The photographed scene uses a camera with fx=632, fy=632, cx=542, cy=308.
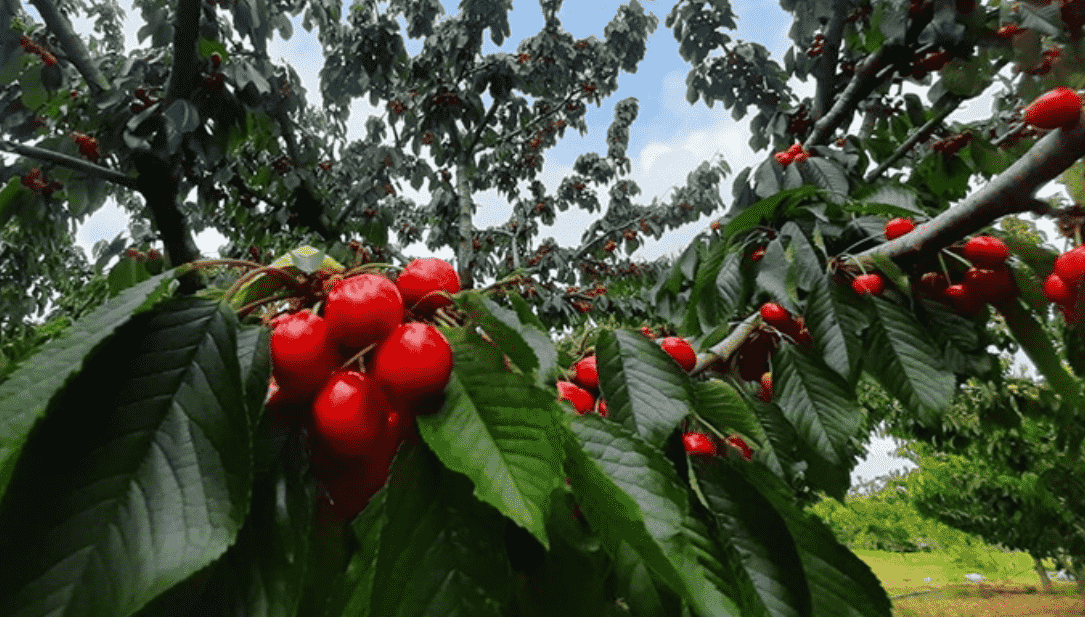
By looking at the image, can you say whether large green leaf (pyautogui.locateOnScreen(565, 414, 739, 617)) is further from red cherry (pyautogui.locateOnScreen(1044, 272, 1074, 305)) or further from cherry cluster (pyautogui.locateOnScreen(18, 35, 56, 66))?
cherry cluster (pyautogui.locateOnScreen(18, 35, 56, 66))

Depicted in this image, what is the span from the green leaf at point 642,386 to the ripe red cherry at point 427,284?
21 cm

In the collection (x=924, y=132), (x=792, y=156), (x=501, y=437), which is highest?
(x=924, y=132)

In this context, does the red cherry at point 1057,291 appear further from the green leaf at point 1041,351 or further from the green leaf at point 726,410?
the green leaf at point 726,410

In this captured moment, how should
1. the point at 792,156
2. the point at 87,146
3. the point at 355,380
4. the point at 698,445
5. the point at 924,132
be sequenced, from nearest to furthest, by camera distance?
the point at 355,380 → the point at 698,445 → the point at 792,156 → the point at 924,132 → the point at 87,146

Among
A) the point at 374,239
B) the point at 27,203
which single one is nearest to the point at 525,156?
the point at 374,239

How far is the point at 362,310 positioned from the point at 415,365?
0.07 metres

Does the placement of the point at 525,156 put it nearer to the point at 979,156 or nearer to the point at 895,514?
→ the point at 979,156

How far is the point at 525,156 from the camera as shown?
9258mm

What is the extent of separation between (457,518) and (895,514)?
13744 mm

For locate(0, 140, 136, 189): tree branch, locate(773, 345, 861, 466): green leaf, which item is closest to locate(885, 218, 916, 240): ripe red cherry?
locate(773, 345, 861, 466): green leaf

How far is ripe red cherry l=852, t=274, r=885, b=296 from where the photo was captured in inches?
45.1

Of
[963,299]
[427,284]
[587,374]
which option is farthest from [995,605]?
[427,284]

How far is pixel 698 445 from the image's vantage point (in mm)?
688

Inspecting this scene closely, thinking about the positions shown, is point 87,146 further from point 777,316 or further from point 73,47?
point 777,316
